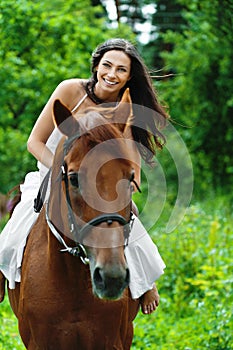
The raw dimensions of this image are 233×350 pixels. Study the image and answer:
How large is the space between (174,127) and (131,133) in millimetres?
3615

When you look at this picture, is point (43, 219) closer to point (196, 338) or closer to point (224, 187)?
→ point (196, 338)

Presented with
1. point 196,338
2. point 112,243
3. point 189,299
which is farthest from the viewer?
point 189,299

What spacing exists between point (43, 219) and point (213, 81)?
1237cm

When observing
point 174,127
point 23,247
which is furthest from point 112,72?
point 174,127

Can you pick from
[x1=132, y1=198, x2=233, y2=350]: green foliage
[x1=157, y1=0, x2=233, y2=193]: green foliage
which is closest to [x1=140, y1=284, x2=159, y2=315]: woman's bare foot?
[x1=132, y1=198, x2=233, y2=350]: green foliage

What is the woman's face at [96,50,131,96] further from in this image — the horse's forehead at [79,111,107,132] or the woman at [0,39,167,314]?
the horse's forehead at [79,111,107,132]

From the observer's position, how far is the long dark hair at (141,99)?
14.7 feet

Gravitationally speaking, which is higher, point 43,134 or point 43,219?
point 43,134

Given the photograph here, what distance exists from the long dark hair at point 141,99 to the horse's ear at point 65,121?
0.91 metres

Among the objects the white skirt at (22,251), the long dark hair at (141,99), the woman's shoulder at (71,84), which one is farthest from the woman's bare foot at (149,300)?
the woman's shoulder at (71,84)

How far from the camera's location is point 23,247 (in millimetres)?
4375

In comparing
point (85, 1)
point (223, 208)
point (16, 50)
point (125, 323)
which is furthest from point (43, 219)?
point (85, 1)

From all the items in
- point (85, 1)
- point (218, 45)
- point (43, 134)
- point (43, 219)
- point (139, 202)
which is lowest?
point (139, 202)

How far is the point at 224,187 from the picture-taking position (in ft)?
52.3
